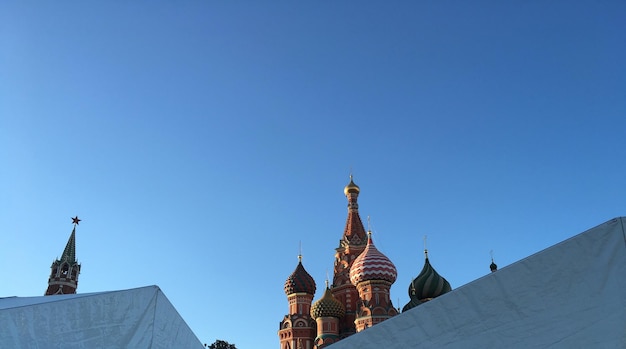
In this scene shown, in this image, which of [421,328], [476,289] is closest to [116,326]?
A: [421,328]

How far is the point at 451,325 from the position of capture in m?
7.18

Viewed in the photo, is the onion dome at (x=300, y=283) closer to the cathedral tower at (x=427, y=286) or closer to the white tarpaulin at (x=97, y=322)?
the cathedral tower at (x=427, y=286)

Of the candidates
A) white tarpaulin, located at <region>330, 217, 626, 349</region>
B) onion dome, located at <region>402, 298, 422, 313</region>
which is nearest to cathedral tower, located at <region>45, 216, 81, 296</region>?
onion dome, located at <region>402, 298, 422, 313</region>

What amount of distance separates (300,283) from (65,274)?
2062 centimetres

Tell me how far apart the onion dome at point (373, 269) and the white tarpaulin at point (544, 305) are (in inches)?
1012

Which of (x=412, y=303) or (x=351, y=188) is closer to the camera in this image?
(x=412, y=303)

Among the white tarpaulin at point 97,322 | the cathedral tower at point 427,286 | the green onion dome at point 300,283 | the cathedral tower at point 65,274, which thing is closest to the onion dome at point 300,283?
the green onion dome at point 300,283

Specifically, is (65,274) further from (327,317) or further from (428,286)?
(428,286)

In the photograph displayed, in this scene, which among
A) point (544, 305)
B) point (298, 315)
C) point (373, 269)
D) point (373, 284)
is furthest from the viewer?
point (298, 315)

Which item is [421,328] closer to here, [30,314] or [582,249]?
[582,249]

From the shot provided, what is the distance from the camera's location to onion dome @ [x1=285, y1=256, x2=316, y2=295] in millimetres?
35781

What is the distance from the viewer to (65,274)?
142 ft

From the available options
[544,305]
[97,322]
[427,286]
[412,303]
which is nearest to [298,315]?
[412,303]

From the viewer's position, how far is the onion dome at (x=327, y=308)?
33.3m
